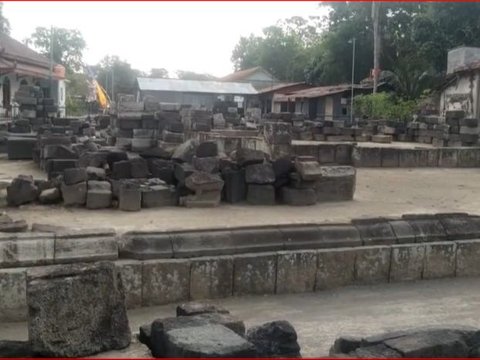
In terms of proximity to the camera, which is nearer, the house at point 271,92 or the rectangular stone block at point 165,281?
the rectangular stone block at point 165,281

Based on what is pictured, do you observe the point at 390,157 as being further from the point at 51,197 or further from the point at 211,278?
the point at 211,278

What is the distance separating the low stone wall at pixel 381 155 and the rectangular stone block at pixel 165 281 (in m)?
7.85

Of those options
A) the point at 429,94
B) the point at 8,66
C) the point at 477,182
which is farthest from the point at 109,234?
the point at 429,94

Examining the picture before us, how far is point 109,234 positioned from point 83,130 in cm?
1220

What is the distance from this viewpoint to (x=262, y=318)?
A: 5.21 metres

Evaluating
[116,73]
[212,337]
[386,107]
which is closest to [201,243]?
[212,337]

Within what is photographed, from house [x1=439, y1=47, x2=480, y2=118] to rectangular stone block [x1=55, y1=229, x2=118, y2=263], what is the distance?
1652cm

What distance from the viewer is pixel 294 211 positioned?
25.0 ft

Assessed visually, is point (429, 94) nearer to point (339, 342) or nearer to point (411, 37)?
point (411, 37)

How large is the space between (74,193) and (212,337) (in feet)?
14.1

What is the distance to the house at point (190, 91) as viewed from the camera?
35188 mm

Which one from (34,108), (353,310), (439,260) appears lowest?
(353,310)

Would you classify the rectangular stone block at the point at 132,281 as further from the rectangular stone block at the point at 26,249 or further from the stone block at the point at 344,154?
the stone block at the point at 344,154

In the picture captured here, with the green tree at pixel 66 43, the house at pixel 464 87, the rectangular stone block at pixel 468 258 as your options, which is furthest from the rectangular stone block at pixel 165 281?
the green tree at pixel 66 43
